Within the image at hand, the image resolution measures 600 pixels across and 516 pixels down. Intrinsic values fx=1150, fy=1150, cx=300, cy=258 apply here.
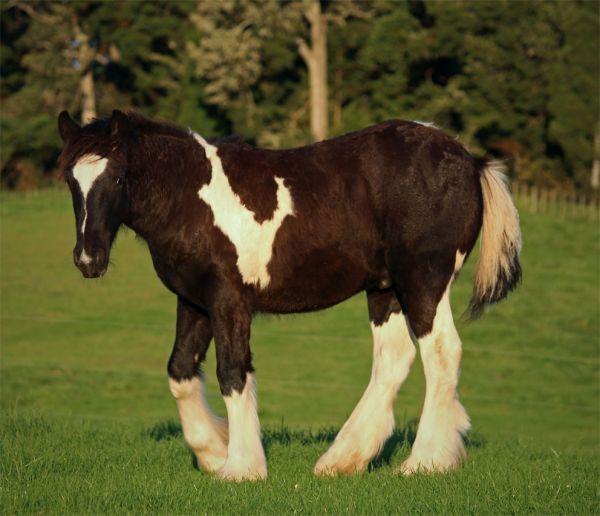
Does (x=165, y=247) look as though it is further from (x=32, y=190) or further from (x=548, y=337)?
(x=32, y=190)

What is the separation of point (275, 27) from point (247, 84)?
2.84 meters

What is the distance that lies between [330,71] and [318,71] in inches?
180

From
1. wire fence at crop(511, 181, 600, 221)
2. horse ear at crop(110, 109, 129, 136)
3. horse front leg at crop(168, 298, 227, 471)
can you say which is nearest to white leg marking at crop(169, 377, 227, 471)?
horse front leg at crop(168, 298, 227, 471)

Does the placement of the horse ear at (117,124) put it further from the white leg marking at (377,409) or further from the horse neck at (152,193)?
the white leg marking at (377,409)

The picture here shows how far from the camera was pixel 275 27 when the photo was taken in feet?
169

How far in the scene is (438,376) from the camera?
8.45 meters

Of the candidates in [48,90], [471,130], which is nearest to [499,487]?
[471,130]

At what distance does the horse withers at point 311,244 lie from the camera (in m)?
8.02

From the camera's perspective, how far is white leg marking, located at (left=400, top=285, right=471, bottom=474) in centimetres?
836

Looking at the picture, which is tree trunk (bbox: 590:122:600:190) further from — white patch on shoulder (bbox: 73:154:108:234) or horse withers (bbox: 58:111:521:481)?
white patch on shoulder (bbox: 73:154:108:234)

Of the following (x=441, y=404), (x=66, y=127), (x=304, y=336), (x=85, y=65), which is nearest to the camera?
(x=66, y=127)

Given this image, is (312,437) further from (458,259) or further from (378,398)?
(458,259)

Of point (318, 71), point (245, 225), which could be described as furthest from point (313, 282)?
point (318, 71)

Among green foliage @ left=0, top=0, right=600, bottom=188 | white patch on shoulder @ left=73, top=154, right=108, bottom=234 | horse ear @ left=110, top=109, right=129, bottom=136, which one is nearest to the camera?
white patch on shoulder @ left=73, top=154, right=108, bottom=234
